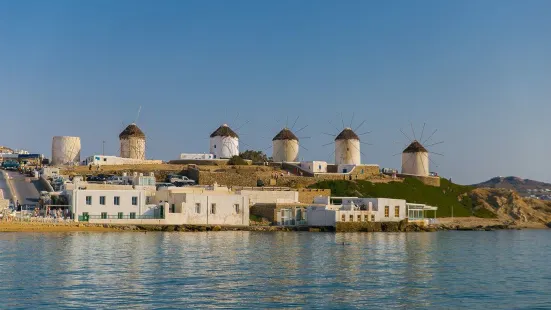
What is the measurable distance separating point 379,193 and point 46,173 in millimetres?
31447

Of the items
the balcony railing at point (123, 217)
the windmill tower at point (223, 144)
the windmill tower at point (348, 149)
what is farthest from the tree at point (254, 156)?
the balcony railing at point (123, 217)

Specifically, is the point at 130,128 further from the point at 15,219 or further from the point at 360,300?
the point at 360,300

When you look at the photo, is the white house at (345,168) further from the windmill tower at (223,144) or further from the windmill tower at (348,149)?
the windmill tower at (223,144)

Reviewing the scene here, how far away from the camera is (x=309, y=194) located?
231 ft

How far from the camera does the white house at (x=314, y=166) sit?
3255 inches

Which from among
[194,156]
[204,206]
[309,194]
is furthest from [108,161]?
[204,206]

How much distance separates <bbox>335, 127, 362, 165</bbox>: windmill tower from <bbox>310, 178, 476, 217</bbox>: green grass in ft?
25.2

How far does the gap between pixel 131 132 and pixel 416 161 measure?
3132 cm

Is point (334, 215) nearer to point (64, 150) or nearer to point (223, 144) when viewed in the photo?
point (223, 144)

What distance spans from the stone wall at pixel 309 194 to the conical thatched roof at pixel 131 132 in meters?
22.9

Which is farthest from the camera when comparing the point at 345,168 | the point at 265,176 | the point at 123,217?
the point at 345,168

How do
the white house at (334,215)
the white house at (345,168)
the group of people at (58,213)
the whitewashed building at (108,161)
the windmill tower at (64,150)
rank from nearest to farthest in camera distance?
the group of people at (58,213) → the white house at (334,215) → the whitewashed building at (108,161) → the windmill tower at (64,150) → the white house at (345,168)

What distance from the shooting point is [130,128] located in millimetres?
86312

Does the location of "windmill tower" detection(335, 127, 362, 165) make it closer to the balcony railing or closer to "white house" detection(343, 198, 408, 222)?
"white house" detection(343, 198, 408, 222)
